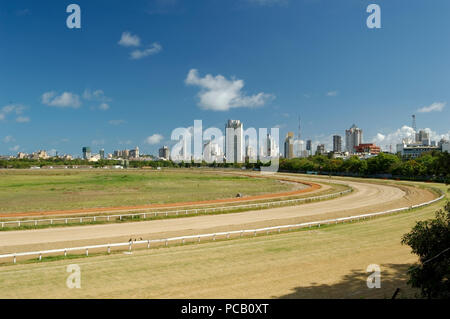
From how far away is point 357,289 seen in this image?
1140cm

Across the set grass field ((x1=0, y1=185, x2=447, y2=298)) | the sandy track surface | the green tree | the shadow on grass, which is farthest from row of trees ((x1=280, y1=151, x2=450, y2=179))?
the green tree

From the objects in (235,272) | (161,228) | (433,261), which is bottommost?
(161,228)

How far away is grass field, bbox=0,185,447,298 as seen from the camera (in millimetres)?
11273

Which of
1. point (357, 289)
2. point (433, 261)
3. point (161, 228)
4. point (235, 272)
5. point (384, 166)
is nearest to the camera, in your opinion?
point (433, 261)

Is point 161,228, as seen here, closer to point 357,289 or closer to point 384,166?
point 357,289

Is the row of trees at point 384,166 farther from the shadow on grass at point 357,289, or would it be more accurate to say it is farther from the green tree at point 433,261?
Result: the green tree at point 433,261

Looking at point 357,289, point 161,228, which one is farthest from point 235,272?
point 161,228

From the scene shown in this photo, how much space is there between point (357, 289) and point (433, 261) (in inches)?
148

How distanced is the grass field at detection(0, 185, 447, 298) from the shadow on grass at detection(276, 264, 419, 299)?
3 centimetres
